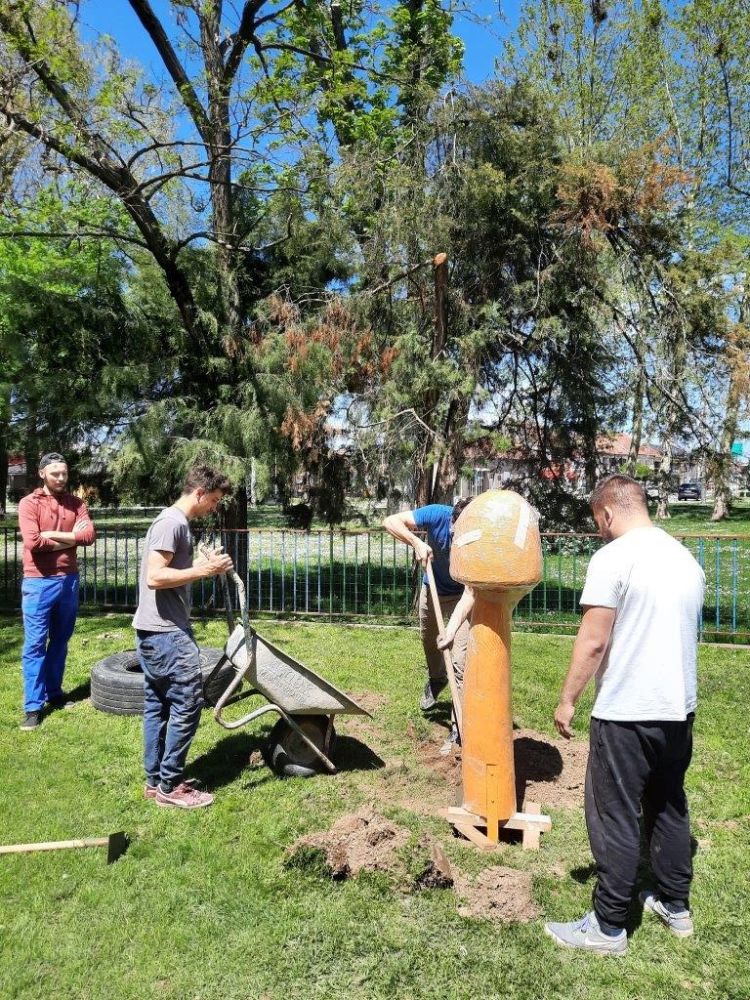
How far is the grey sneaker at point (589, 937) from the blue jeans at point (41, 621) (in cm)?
388

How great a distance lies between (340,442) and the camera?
9406mm

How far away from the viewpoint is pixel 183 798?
3.71 m

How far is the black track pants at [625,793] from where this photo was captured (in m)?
2.54

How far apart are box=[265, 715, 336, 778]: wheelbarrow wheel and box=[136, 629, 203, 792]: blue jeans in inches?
22.5

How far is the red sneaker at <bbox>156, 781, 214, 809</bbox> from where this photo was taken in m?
3.69

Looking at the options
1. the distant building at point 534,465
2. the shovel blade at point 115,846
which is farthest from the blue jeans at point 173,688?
the distant building at point 534,465

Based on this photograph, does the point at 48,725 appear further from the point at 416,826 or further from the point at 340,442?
the point at 340,442

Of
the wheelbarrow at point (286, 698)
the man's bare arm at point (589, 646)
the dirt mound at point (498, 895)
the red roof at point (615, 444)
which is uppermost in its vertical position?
the red roof at point (615, 444)

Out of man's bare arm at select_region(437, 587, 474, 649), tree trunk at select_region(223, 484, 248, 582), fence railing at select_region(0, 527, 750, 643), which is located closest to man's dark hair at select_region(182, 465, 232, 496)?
man's bare arm at select_region(437, 587, 474, 649)

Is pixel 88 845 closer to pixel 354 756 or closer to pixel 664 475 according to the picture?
pixel 354 756

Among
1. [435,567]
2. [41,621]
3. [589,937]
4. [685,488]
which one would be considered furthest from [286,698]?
[685,488]

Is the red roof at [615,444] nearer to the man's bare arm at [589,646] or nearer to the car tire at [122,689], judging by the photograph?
the car tire at [122,689]

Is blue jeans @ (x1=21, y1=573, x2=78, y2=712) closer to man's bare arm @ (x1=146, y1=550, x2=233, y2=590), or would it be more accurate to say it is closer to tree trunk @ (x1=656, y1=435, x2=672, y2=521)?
man's bare arm @ (x1=146, y1=550, x2=233, y2=590)

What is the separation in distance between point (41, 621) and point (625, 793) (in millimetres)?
4137
